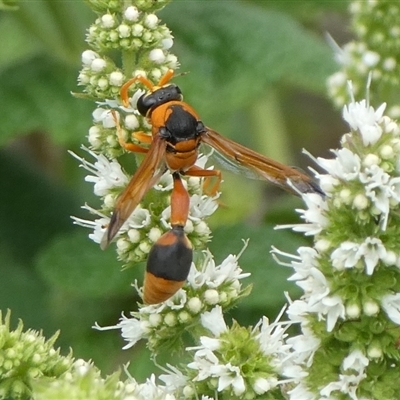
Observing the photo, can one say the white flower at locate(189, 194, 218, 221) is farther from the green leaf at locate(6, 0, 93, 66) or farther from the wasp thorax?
the green leaf at locate(6, 0, 93, 66)

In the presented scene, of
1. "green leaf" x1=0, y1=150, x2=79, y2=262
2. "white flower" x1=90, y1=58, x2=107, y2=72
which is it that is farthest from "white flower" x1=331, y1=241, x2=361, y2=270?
"green leaf" x1=0, y1=150, x2=79, y2=262

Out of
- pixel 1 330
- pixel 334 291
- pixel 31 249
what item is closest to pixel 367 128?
pixel 334 291

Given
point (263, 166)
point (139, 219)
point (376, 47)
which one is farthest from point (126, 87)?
point (376, 47)

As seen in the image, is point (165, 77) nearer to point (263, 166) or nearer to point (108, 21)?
point (108, 21)

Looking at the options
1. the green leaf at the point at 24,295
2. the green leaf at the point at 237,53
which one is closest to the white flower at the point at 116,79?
the green leaf at the point at 237,53

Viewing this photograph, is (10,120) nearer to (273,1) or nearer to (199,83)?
(199,83)

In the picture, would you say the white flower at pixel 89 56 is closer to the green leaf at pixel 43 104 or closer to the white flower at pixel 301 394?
the white flower at pixel 301 394
